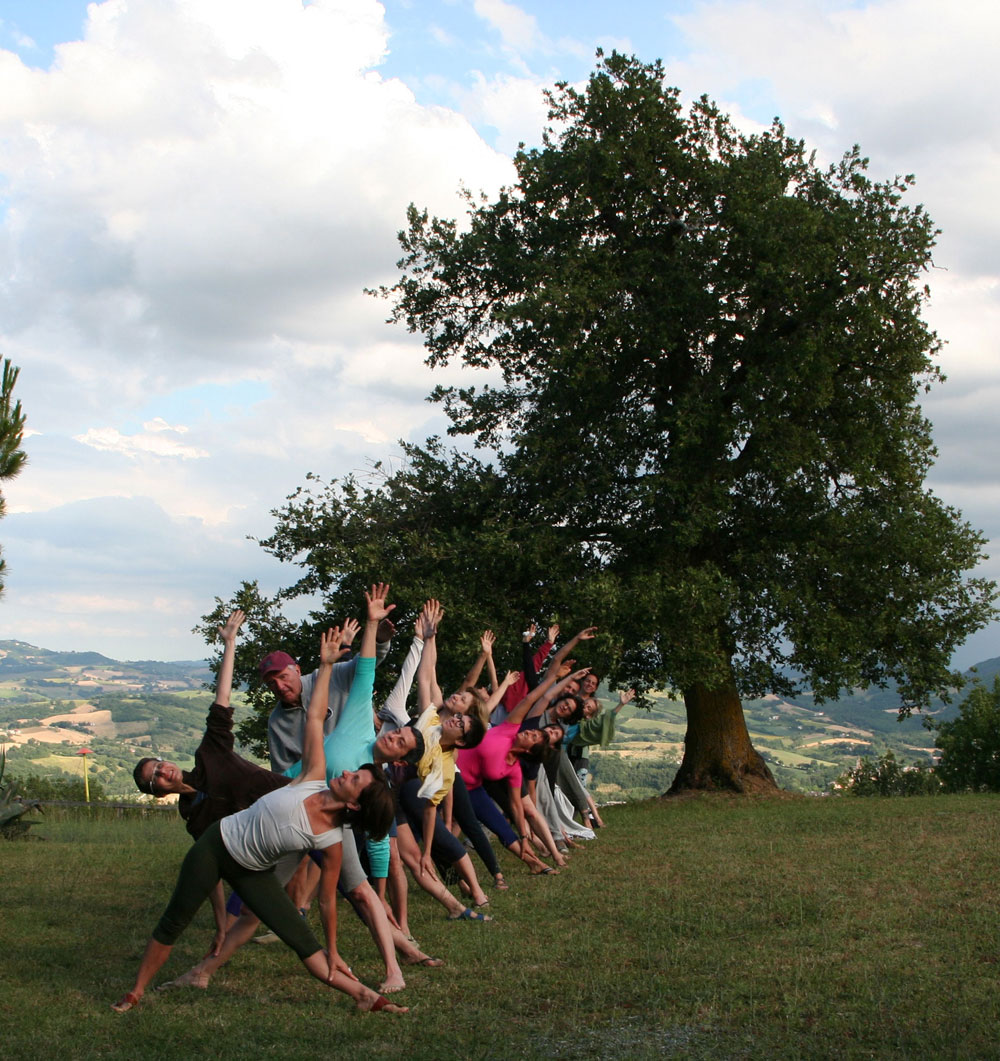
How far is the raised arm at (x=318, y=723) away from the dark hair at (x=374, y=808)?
0.30 m

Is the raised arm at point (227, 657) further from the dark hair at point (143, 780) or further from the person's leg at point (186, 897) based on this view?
the person's leg at point (186, 897)

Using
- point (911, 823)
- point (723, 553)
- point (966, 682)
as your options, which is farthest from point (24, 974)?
point (966, 682)

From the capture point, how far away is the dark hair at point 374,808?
640 centimetres

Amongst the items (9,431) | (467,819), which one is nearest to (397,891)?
(467,819)

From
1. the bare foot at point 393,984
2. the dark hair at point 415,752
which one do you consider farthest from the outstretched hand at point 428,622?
the bare foot at point 393,984

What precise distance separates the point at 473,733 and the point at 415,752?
86cm

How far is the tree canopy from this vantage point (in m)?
18.3

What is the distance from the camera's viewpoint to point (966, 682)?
2161 centimetres

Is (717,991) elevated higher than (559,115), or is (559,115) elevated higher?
(559,115)

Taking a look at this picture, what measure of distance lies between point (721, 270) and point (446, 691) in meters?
9.13

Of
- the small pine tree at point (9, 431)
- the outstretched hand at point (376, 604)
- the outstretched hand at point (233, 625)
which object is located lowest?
the outstretched hand at point (233, 625)

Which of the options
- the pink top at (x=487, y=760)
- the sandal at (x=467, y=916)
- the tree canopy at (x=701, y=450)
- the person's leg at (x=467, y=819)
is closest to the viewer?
the sandal at (x=467, y=916)

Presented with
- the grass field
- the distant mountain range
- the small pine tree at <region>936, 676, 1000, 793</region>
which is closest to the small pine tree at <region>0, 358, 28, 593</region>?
the grass field

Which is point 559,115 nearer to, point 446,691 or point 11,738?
point 446,691
